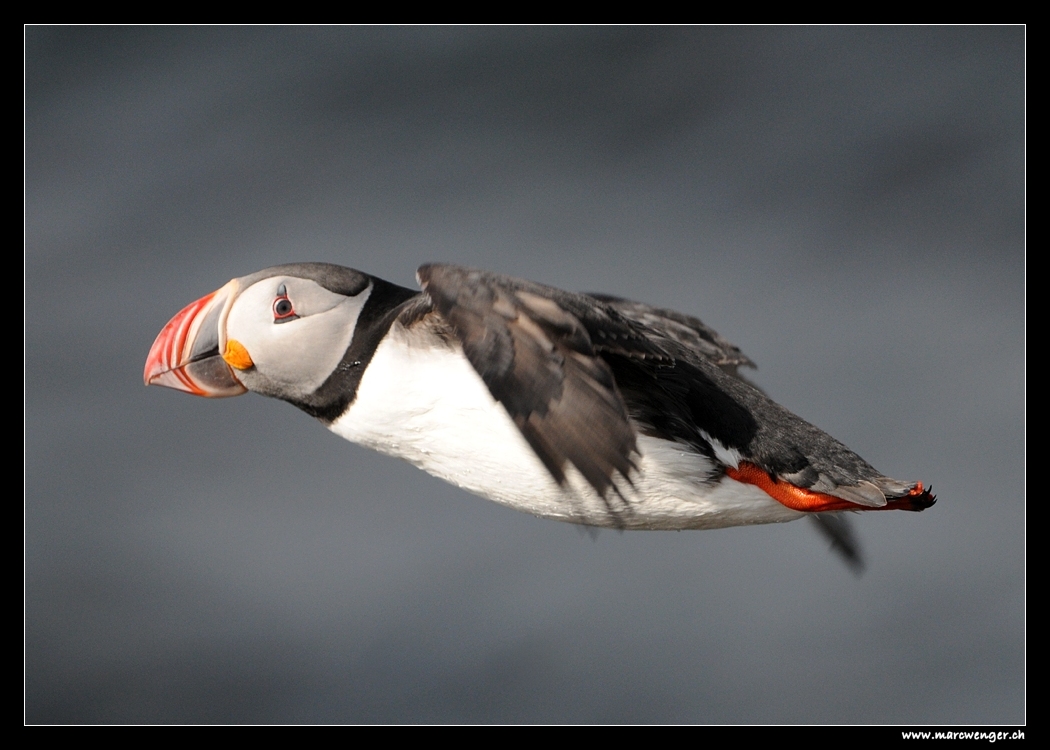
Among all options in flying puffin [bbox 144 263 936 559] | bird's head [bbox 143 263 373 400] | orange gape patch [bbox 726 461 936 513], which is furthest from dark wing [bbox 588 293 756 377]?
bird's head [bbox 143 263 373 400]

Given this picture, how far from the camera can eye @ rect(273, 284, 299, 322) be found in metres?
2.82

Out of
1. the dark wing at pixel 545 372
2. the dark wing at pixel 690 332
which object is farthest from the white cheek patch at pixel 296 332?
the dark wing at pixel 690 332

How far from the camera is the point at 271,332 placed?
111 inches

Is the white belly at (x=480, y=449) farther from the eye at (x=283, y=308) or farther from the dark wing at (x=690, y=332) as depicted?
the dark wing at (x=690, y=332)

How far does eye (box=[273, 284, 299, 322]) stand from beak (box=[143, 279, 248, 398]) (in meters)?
0.15

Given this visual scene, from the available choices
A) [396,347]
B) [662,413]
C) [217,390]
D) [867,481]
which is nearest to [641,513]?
[662,413]

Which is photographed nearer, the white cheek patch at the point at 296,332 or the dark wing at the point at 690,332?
the white cheek patch at the point at 296,332

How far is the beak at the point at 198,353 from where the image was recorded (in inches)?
114

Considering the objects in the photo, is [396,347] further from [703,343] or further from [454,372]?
[703,343]

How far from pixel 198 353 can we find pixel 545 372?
3.58 feet

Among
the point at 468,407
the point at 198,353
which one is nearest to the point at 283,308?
the point at 198,353

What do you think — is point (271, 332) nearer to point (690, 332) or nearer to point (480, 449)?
point (480, 449)

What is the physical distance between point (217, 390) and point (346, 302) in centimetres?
44

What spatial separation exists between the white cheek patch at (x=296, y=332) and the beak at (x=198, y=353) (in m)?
0.07
